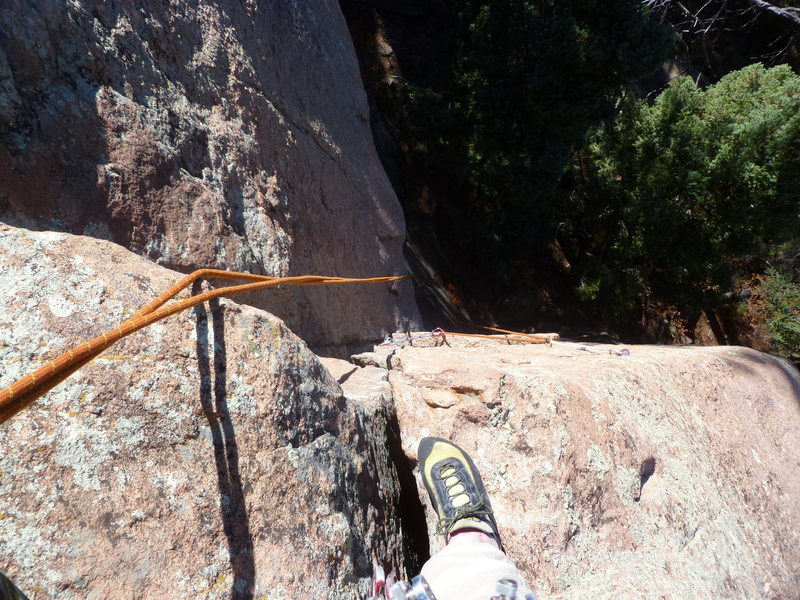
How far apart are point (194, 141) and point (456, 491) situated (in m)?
1.58

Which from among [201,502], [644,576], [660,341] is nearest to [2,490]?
[201,502]

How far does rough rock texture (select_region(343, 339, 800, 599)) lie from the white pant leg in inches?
7.7

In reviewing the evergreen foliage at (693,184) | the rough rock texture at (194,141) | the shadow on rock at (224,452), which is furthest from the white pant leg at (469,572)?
the evergreen foliage at (693,184)

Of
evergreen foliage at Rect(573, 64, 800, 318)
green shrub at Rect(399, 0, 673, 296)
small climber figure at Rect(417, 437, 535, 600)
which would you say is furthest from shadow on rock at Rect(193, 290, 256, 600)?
evergreen foliage at Rect(573, 64, 800, 318)

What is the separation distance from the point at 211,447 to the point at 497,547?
2.82ft

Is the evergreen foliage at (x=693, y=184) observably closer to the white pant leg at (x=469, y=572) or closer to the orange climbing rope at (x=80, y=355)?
the white pant leg at (x=469, y=572)

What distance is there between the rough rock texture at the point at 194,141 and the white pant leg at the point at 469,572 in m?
1.23

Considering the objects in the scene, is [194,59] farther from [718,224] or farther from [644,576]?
[718,224]

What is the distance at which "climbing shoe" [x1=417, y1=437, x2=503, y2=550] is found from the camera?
1.53m

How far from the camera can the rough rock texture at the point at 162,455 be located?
40.5 inches

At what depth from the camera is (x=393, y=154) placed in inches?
296

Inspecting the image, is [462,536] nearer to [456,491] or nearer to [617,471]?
[456,491]

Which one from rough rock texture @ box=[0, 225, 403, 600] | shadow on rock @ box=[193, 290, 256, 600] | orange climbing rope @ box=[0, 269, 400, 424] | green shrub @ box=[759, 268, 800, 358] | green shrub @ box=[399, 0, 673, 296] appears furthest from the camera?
green shrub @ box=[759, 268, 800, 358]

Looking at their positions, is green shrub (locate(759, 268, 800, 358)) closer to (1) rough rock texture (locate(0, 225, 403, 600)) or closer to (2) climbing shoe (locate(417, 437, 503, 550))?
(2) climbing shoe (locate(417, 437, 503, 550))
